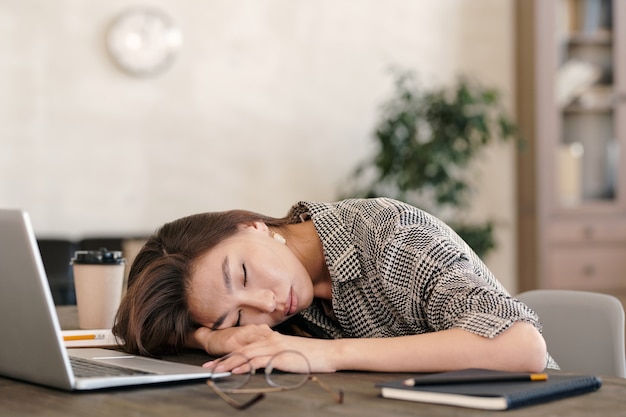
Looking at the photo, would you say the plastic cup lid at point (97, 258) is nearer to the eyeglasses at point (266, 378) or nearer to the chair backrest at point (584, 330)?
the eyeglasses at point (266, 378)

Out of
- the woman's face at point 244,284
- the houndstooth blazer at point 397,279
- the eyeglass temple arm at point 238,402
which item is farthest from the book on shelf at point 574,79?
the eyeglass temple arm at point 238,402

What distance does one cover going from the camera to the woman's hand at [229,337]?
145 centimetres

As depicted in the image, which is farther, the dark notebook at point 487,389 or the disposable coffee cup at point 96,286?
the disposable coffee cup at point 96,286

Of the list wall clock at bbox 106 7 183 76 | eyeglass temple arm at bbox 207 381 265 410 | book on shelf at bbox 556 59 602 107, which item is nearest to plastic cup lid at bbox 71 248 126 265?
eyeglass temple arm at bbox 207 381 265 410

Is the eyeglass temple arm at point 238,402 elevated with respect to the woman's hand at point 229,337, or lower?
elevated

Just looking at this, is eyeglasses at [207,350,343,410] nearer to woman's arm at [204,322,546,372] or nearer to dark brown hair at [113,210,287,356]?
woman's arm at [204,322,546,372]

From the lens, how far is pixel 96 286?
183 centimetres

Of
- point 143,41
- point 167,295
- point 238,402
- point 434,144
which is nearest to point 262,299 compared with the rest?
point 167,295

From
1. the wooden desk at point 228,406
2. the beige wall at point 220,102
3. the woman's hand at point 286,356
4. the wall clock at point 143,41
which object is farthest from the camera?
the wall clock at point 143,41

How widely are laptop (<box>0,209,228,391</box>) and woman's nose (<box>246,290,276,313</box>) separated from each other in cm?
26

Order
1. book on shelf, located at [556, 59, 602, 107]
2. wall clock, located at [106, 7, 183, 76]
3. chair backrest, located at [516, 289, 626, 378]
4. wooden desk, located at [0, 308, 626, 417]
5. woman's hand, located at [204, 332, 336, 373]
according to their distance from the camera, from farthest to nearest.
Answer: book on shelf, located at [556, 59, 602, 107]
wall clock, located at [106, 7, 183, 76]
chair backrest, located at [516, 289, 626, 378]
woman's hand, located at [204, 332, 336, 373]
wooden desk, located at [0, 308, 626, 417]

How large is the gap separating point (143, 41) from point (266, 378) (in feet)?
10.4

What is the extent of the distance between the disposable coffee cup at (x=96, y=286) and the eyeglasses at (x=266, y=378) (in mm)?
589

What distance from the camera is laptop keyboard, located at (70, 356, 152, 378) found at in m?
1.15
